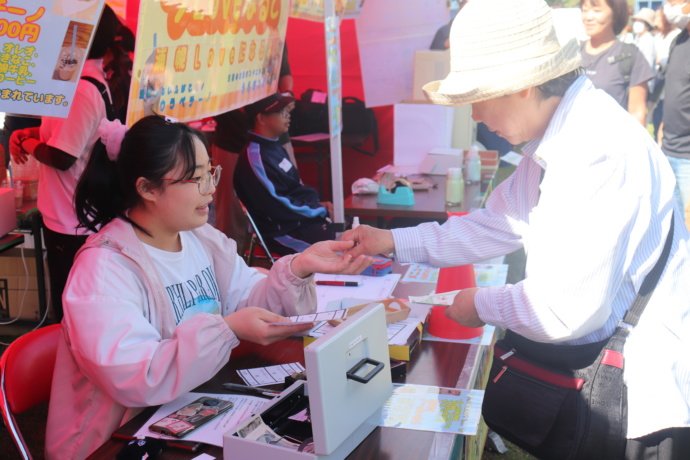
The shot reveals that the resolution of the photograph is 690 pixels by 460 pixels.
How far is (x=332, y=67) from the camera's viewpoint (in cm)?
357

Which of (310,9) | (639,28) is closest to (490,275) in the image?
(310,9)

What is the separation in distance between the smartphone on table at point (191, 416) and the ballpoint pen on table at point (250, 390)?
8 centimetres

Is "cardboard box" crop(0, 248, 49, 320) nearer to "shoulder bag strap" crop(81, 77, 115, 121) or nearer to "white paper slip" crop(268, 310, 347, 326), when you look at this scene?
"shoulder bag strap" crop(81, 77, 115, 121)

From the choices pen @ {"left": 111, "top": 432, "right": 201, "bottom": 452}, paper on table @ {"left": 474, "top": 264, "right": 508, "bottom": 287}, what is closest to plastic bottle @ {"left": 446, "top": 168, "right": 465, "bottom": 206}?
paper on table @ {"left": 474, "top": 264, "right": 508, "bottom": 287}

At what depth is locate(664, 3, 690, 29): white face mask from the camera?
4.68 metres

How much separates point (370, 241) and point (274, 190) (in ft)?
6.14

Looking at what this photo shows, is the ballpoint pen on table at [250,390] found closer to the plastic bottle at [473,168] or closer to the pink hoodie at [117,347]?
the pink hoodie at [117,347]

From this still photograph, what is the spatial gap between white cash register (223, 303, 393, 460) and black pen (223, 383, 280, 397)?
0.20 metres

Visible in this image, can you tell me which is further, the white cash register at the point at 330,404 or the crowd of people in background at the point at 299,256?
the crowd of people in background at the point at 299,256

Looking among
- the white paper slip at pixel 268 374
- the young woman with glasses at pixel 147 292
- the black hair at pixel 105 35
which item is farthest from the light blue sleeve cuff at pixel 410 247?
the black hair at pixel 105 35

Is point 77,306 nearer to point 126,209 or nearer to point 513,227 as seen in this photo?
point 126,209

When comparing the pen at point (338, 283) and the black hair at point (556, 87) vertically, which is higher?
the black hair at point (556, 87)

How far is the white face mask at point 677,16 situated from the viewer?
4.68 metres

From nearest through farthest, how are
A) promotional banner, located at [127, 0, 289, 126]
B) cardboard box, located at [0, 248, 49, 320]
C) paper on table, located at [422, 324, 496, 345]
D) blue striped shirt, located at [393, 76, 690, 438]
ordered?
blue striped shirt, located at [393, 76, 690, 438], paper on table, located at [422, 324, 496, 345], promotional banner, located at [127, 0, 289, 126], cardboard box, located at [0, 248, 49, 320]
